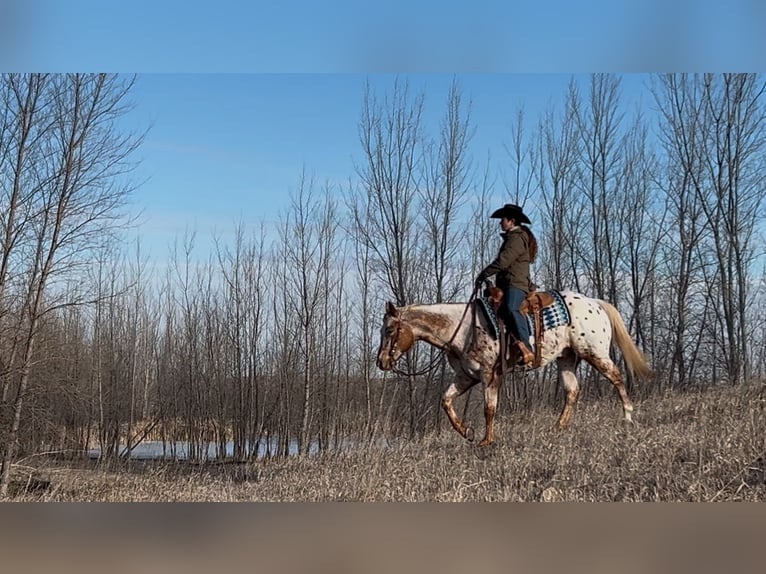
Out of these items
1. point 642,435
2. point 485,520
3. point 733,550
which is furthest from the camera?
point 642,435

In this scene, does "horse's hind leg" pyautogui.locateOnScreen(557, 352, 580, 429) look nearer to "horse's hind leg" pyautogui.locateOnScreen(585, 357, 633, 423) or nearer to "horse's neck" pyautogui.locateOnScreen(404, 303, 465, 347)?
"horse's hind leg" pyautogui.locateOnScreen(585, 357, 633, 423)

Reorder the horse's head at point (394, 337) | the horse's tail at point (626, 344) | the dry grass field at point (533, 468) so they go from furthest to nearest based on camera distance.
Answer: the horse's tail at point (626, 344), the horse's head at point (394, 337), the dry grass field at point (533, 468)

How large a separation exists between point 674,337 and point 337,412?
2.65 m

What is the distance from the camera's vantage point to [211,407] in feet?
20.2

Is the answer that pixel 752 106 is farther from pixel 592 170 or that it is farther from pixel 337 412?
pixel 337 412

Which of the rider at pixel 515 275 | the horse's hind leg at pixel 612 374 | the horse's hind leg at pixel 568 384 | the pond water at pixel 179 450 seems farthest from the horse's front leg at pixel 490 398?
the pond water at pixel 179 450

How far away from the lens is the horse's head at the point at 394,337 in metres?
5.79

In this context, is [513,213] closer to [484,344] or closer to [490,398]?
[484,344]

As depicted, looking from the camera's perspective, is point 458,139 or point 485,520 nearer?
point 485,520

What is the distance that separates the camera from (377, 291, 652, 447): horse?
5727 millimetres

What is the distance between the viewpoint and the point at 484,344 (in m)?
5.71

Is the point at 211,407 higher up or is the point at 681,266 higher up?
the point at 681,266

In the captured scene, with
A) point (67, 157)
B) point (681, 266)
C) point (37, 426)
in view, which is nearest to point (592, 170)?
point (681, 266)

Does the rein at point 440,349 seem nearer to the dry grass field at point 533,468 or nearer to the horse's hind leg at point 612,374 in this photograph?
the dry grass field at point 533,468
